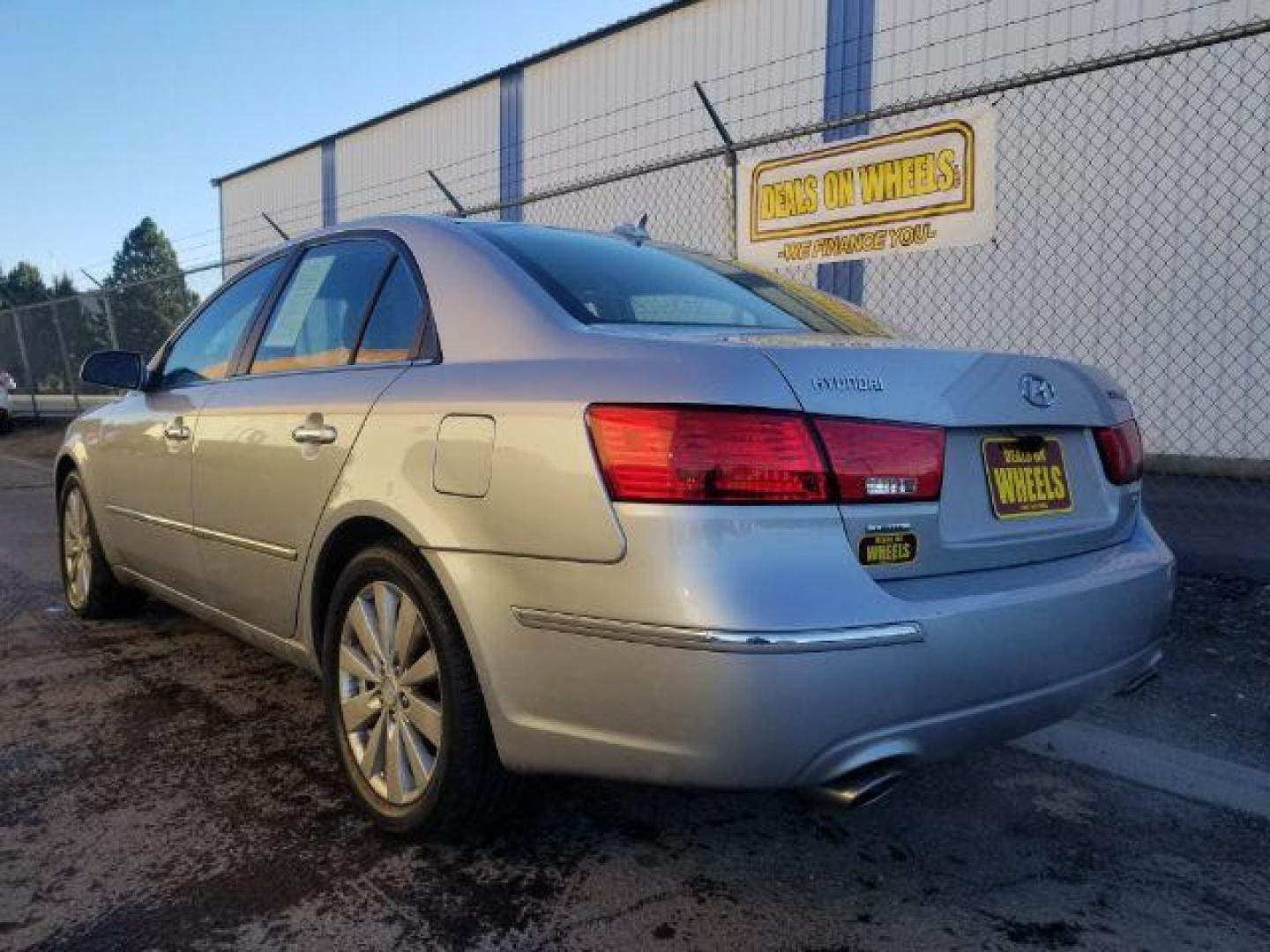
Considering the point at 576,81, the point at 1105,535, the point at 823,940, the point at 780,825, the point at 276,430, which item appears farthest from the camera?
the point at 576,81

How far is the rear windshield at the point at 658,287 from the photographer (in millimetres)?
2518

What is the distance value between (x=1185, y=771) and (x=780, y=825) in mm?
1334

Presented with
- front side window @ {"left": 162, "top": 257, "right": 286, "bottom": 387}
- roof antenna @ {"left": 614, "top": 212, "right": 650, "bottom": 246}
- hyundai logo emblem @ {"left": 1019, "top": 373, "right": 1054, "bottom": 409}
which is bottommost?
hyundai logo emblem @ {"left": 1019, "top": 373, "right": 1054, "bottom": 409}

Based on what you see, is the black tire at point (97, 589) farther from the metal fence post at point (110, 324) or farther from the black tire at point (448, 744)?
the metal fence post at point (110, 324)

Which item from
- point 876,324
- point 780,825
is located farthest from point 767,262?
point 780,825

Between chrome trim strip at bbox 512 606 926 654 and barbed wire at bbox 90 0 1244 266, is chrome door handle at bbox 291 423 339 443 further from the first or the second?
barbed wire at bbox 90 0 1244 266

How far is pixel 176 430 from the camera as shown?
11.8ft

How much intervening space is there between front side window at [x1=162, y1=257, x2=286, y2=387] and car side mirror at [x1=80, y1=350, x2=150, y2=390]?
0.31 feet

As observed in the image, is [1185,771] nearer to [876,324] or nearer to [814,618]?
[876,324]

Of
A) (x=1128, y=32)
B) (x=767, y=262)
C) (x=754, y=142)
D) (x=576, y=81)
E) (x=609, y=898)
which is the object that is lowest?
(x=609, y=898)

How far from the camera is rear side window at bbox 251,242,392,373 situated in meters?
2.96

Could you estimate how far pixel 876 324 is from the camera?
3086mm

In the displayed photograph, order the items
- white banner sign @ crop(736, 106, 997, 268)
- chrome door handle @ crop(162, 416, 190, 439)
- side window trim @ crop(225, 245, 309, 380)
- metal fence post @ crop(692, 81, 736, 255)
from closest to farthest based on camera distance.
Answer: side window trim @ crop(225, 245, 309, 380), chrome door handle @ crop(162, 416, 190, 439), white banner sign @ crop(736, 106, 997, 268), metal fence post @ crop(692, 81, 736, 255)

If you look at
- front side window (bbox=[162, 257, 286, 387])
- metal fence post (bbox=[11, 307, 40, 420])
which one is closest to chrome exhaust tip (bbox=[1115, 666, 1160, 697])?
front side window (bbox=[162, 257, 286, 387])
